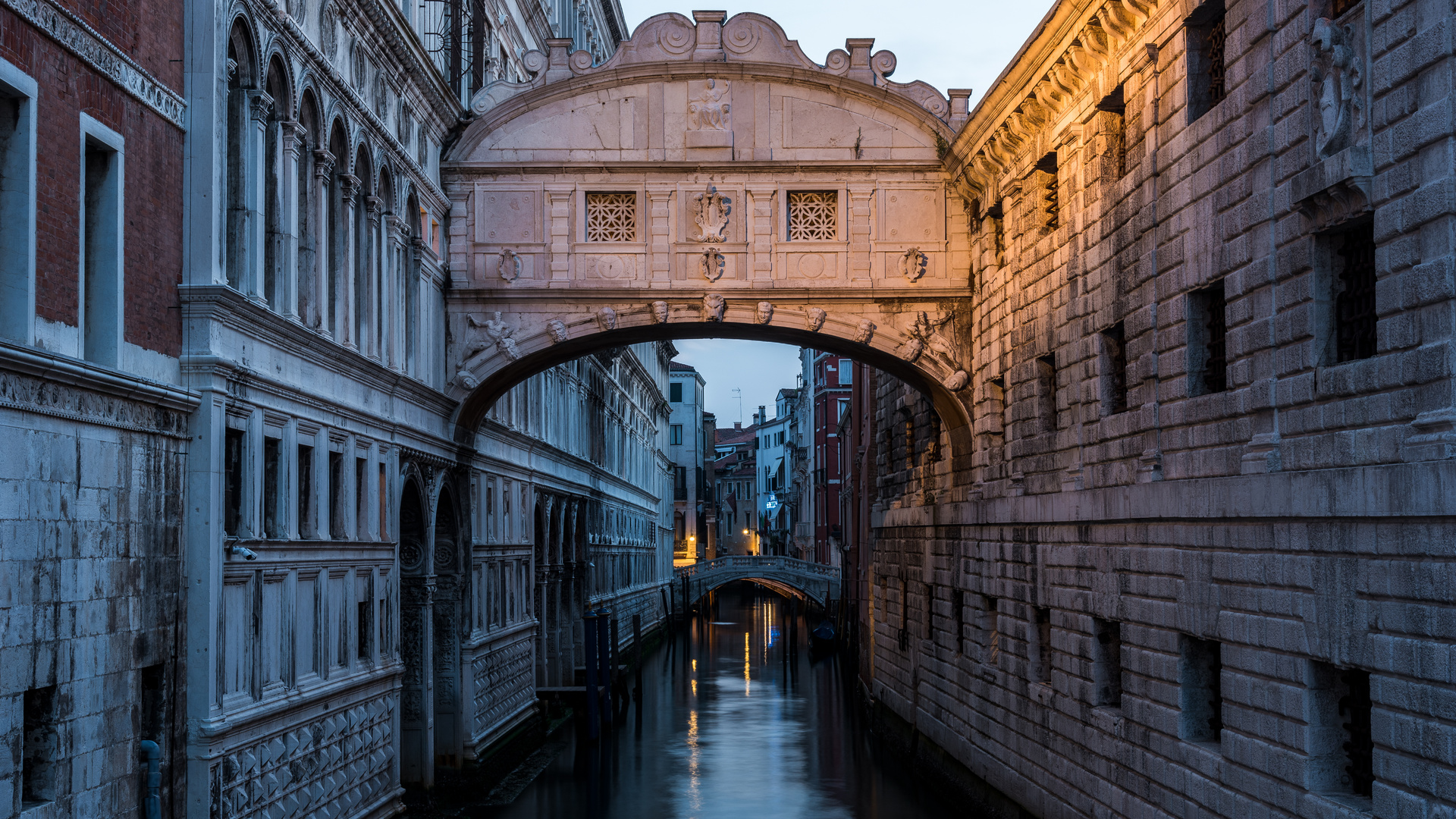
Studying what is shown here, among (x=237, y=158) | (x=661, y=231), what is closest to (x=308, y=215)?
(x=237, y=158)

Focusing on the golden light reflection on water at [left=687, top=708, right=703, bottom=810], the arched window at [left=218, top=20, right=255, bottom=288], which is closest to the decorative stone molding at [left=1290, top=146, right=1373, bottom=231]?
the arched window at [left=218, top=20, right=255, bottom=288]

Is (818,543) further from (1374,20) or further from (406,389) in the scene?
(1374,20)

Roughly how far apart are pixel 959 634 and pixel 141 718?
11.3 m

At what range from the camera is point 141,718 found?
383 inches

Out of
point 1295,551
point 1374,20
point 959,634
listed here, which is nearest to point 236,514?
point 1295,551

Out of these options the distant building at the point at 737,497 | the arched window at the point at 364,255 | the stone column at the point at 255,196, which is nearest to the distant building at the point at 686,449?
the distant building at the point at 737,497

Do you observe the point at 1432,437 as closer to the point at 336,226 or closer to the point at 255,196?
the point at 255,196

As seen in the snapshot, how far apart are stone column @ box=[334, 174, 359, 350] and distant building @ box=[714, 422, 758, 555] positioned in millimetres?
96719

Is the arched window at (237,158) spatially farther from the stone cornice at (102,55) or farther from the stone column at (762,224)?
the stone column at (762,224)

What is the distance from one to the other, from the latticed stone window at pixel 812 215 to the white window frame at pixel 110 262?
9.94 meters

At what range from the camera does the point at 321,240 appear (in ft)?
44.2

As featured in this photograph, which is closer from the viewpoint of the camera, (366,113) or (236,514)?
(236,514)

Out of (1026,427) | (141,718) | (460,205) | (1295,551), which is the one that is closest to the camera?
(1295,551)

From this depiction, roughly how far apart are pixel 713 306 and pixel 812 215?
167 centimetres
